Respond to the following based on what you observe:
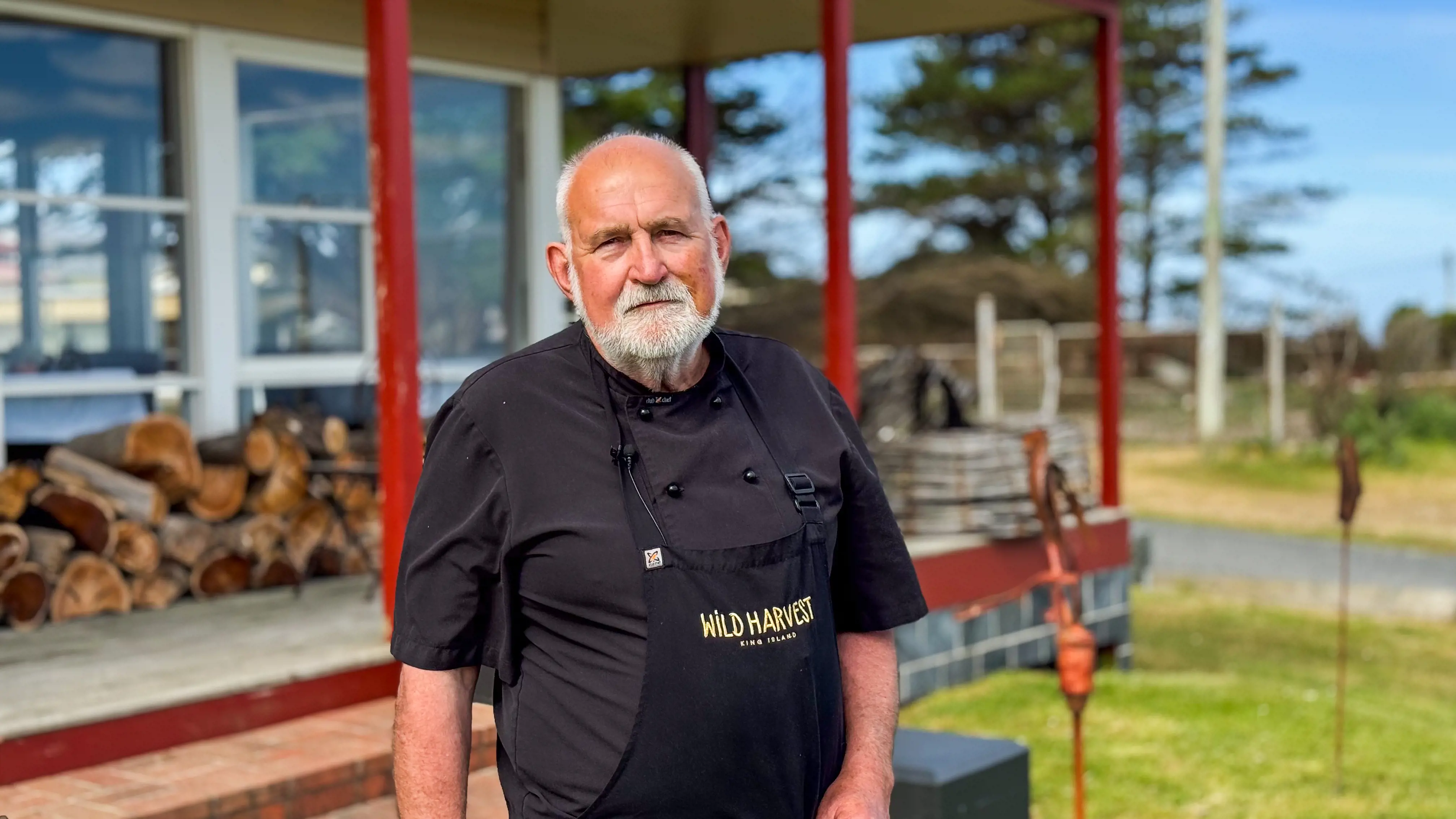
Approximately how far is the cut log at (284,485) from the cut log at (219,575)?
221mm

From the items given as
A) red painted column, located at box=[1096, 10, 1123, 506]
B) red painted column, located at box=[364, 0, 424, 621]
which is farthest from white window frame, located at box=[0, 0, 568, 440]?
red painted column, located at box=[1096, 10, 1123, 506]

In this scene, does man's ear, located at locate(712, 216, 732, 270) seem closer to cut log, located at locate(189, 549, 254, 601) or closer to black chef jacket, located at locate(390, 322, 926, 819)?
black chef jacket, located at locate(390, 322, 926, 819)

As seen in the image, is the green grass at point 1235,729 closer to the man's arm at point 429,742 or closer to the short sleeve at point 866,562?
the short sleeve at point 866,562

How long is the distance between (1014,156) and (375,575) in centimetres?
2312

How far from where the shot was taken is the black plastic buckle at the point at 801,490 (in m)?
2.00

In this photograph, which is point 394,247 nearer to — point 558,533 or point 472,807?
point 472,807

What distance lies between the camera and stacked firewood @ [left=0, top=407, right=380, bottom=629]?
517cm

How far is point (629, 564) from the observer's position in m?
1.89

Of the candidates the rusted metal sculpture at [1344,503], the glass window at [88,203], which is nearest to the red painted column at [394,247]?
the glass window at [88,203]

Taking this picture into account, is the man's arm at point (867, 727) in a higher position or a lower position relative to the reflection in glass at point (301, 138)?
lower

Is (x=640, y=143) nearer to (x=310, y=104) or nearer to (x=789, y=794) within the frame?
(x=789, y=794)

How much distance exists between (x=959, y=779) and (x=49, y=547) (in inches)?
Answer: 135

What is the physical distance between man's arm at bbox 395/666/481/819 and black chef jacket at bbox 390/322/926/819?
1.7 inches

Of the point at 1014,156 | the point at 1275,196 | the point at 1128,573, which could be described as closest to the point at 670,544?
the point at 1128,573
